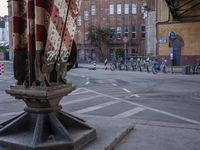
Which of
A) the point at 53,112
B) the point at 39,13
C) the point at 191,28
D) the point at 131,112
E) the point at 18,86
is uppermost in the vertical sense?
the point at 191,28

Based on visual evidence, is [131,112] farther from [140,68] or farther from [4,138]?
[140,68]

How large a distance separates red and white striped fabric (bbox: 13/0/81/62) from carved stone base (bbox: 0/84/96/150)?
0.47 m

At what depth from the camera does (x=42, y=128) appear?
4.38 metres

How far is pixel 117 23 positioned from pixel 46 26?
58.8 metres

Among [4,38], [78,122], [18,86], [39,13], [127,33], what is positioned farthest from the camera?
[4,38]

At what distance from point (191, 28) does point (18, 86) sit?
31.7 metres

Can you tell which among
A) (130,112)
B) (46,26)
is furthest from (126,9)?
(46,26)

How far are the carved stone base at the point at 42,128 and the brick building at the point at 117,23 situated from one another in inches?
2192

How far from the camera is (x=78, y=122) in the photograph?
4.92 metres

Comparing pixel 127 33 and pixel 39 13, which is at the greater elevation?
pixel 127 33

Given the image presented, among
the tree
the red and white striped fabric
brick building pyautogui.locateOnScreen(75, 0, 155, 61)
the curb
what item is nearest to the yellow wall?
brick building pyautogui.locateOnScreen(75, 0, 155, 61)

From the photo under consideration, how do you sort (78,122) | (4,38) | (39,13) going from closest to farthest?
(39,13) < (78,122) < (4,38)

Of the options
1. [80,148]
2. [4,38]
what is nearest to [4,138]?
[80,148]

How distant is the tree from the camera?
60.0 meters
